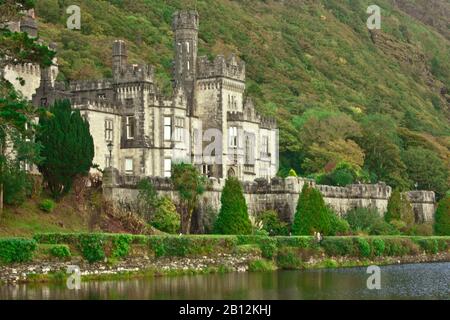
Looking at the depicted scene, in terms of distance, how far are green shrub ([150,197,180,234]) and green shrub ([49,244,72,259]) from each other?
1634 centimetres

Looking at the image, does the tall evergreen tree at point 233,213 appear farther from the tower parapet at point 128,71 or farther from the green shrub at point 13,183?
the green shrub at point 13,183

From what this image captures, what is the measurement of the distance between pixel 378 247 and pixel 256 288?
2754 centimetres

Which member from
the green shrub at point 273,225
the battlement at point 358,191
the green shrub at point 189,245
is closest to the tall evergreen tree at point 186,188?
the green shrub at point 273,225

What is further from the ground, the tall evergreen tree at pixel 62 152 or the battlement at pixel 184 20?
the battlement at pixel 184 20

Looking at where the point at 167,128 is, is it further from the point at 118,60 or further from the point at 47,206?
the point at 47,206

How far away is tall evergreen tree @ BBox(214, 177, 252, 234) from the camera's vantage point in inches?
2968

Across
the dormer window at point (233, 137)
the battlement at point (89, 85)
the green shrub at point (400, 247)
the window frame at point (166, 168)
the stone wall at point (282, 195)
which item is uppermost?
the battlement at point (89, 85)

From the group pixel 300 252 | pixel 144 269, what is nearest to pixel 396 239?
pixel 300 252

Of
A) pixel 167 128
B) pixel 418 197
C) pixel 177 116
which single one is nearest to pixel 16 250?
pixel 167 128

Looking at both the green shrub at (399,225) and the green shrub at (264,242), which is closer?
the green shrub at (264,242)

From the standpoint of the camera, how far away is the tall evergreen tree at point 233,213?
Answer: 7538 centimetres

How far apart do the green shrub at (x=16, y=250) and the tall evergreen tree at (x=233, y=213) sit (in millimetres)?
22125
